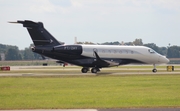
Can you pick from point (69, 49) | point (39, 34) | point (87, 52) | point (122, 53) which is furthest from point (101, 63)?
point (39, 34)

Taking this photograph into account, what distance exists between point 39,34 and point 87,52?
6507mm

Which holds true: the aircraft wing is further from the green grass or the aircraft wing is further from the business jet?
the green grass

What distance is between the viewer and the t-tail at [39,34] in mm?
48044

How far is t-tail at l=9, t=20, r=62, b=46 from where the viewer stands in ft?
158

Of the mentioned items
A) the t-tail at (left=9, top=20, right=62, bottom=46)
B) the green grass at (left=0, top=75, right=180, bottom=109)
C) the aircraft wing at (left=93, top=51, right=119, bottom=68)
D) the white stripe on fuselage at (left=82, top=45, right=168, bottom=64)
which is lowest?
the green grass at (left=0, top=75, right=180, bottom=109)

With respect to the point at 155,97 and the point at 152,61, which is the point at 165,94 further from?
the point at 152,61

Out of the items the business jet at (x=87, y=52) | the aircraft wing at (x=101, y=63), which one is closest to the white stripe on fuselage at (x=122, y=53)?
the business jet at (x=87, y=52)

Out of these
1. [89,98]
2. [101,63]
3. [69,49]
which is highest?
[69,49]

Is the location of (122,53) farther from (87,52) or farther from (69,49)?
(69,49)

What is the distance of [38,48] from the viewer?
48438 millimetres

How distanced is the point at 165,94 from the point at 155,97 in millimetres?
1650

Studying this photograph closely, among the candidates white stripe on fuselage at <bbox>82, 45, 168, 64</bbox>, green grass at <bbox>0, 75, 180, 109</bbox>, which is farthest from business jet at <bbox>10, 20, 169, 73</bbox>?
green grass at <bbox>0, 75, 180, 109</bbox>

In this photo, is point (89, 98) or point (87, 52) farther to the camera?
point (87, 52)

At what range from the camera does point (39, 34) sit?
48.4 m
